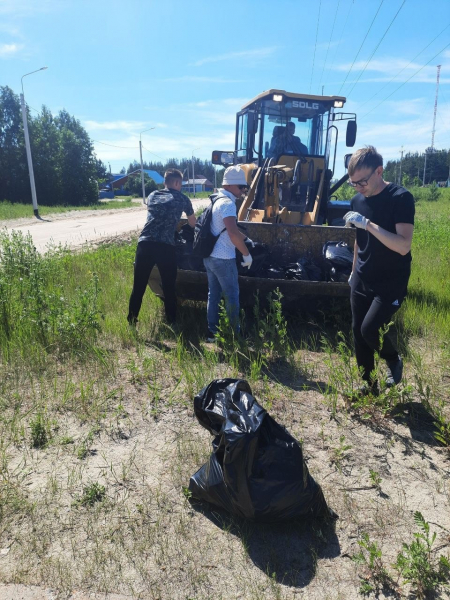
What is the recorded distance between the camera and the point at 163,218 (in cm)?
518

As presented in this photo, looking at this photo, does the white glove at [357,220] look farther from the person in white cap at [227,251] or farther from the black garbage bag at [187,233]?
the black garbage bag at [187,233]

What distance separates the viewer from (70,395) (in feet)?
12.6

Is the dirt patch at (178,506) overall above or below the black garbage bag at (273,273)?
below

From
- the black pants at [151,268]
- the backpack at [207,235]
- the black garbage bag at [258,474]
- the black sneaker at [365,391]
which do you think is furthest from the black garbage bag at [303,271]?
the black garbage bag at [258,474]

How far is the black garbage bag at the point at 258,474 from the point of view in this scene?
2361mm

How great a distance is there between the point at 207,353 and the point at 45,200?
127ft

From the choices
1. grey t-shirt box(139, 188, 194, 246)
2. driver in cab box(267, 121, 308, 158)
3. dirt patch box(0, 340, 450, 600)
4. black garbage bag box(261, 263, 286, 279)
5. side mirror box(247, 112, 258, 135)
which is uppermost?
side mirror box(247, 112, 258, 135)

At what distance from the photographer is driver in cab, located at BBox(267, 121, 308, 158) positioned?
803cm

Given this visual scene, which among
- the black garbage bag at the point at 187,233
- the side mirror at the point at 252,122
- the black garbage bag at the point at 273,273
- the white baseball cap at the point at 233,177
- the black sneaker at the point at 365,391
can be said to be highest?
the side mirror at the point at 252,122

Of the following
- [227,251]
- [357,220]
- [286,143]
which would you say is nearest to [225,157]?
[286,143]

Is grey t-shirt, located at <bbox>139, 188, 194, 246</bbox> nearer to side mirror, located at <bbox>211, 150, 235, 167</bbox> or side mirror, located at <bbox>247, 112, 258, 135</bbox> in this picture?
side mirror, located at <bbox>247, 112, 258, 135</bbox>

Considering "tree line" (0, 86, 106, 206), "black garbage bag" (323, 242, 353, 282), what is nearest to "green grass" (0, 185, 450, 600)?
"black garbage bag" (323, 242, 353, 282)

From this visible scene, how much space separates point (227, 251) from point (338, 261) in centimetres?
144

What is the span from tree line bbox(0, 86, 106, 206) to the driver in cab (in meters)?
34.1
